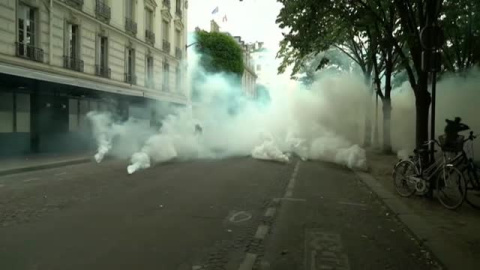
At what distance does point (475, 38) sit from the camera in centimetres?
2275

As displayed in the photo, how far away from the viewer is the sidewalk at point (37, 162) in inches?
624

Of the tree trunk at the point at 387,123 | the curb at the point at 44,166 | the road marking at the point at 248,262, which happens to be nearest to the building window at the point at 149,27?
the curb at the point at 44,166

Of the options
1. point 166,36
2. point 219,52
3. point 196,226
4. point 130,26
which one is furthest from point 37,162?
point 219,52

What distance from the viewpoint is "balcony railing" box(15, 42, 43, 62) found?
1970 centimetres

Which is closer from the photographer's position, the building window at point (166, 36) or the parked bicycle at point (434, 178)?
the parked bicycle at point (434, 178)

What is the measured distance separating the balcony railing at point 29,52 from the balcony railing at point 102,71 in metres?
5.19

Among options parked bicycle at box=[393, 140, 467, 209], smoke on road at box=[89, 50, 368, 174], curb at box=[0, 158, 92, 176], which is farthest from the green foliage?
parked bicycle at box=[393, 140, 467, 209]

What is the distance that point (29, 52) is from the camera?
20.3m

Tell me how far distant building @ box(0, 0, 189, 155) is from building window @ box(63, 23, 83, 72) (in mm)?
44

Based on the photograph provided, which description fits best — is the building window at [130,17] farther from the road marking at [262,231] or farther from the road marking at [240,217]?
the road marking at [262,231]

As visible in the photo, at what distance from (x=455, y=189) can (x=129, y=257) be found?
6318mm

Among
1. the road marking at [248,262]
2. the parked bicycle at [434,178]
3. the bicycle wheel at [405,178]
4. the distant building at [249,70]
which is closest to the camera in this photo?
the road marking at [248,262]

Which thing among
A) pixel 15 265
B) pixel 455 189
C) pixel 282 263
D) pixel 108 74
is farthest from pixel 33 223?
pixel 108 74

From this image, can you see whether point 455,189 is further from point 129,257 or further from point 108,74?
point 108,74
